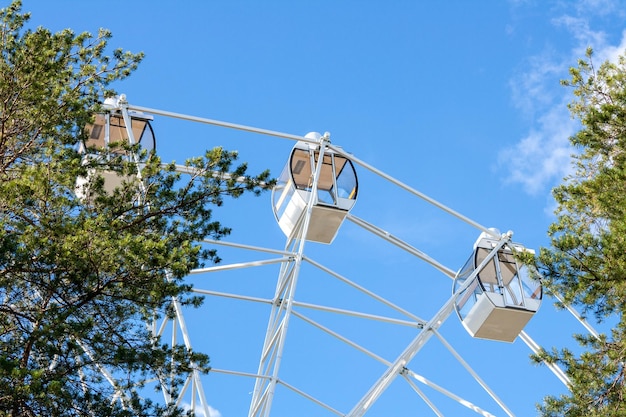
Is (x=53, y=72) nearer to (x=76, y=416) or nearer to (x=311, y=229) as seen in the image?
(x=76, y=416)

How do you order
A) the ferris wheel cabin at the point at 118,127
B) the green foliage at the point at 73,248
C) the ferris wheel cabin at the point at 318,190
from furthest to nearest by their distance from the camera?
the ferris wheel cabin at the point at 318,190 → the ferris wheel cabin at the point at 118,127 → the green foliage at the point at 73,248

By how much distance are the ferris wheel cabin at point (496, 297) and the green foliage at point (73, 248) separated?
8709 millimetres

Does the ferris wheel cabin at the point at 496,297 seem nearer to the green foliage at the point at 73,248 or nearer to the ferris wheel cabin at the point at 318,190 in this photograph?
the ferris wheel cabin at the point at 318,190

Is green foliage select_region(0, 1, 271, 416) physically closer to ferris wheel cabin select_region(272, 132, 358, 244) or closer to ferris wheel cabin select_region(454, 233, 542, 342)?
ferris wheel cabin select_region(272, 132, 358, 244)

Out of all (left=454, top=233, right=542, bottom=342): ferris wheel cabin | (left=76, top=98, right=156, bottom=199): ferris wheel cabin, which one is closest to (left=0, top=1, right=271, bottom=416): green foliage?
(left=76, top=98, right=156, bottom=199): ferris wheel cabin

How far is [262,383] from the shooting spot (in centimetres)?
2258

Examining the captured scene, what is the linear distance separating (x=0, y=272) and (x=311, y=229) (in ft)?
31.8

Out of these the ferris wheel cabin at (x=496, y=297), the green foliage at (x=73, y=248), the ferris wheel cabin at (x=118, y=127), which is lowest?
the green foliage at (x=73, y=248)

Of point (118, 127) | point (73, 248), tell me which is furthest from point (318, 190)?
point (73, 248)

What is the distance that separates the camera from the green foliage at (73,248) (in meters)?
14.6

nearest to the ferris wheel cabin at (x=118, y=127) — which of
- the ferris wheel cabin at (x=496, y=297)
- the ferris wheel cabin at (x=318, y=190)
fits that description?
the ferris wheel cabin at (x=318, y=190)

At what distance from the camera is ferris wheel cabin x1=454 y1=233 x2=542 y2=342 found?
78.4 feet

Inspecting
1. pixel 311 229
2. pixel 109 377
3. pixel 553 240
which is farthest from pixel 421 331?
pixel 109 377

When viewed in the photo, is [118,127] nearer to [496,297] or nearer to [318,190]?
[318,190]
